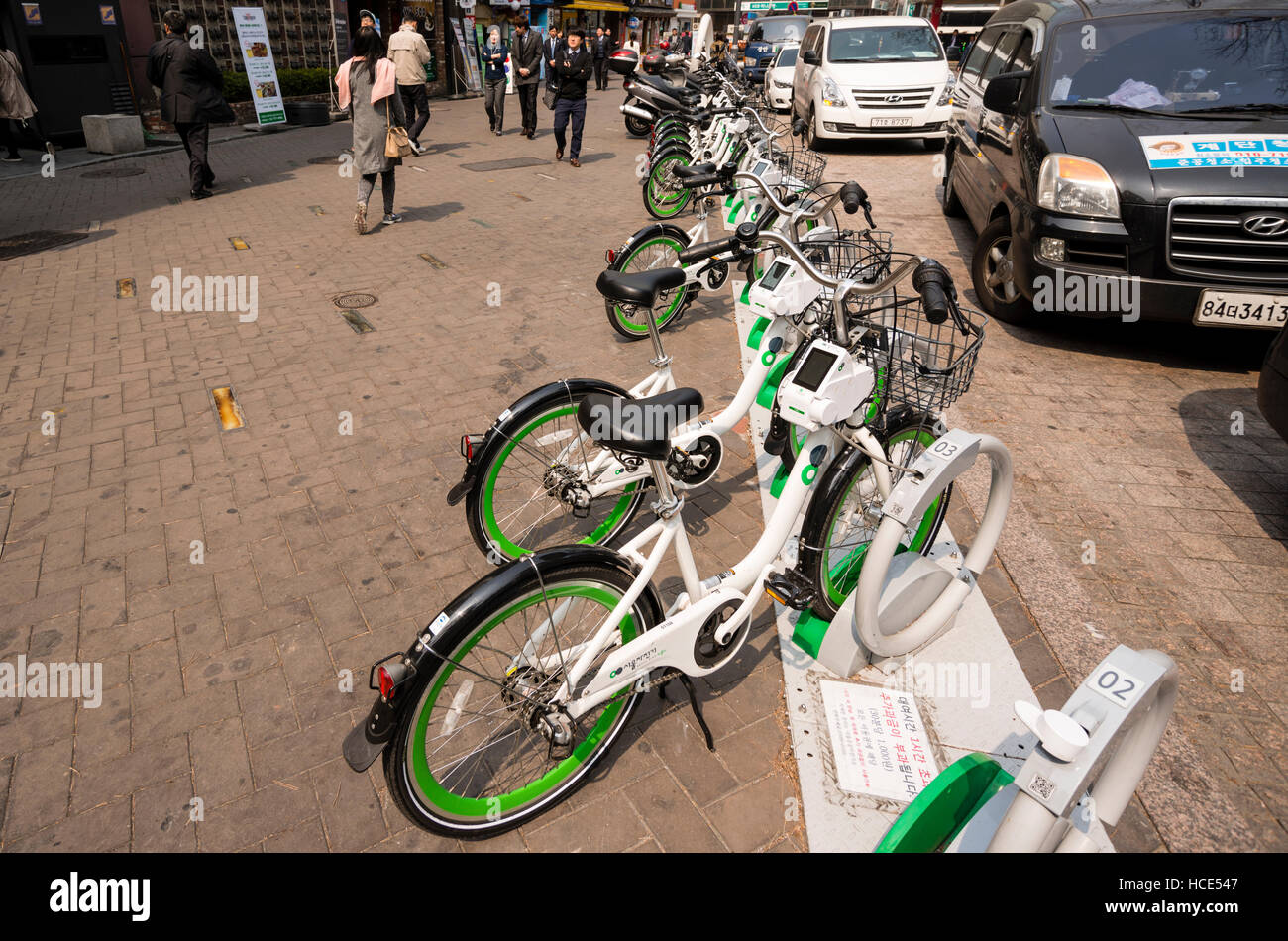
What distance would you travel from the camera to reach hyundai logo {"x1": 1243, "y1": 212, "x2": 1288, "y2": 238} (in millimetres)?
5051

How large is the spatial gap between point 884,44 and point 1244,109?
9.17 meters

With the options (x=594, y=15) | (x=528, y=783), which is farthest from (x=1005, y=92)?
(x=594, y=15)

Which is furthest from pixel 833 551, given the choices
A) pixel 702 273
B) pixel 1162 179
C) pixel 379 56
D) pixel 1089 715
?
pixel 379 56

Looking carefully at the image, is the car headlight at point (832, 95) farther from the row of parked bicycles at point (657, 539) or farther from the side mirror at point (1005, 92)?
the row of parked bicycles at point (657, 539)

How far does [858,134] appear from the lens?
42.2 feet

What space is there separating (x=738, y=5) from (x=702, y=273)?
48.2 metres

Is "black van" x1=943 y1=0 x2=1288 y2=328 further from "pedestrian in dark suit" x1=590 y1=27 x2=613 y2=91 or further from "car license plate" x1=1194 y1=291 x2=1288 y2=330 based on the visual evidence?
"pedestrian in dark suit" x1=590 y1=27 x2=613 y2=91

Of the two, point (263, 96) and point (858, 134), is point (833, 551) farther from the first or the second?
point (263, 96)

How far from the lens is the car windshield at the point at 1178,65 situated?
5773mm

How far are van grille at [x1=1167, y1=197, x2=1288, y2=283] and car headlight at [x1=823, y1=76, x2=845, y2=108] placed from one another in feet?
28.3

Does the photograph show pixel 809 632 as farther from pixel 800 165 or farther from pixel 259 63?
pixel 259 63

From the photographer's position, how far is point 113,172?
11.5 metres

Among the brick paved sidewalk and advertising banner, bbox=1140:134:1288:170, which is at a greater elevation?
advertising banner, bbox=1140:134:1288:170

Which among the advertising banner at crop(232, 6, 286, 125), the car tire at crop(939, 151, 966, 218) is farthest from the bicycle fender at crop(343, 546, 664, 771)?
the advertising banner at crop(232, 6, 286, 125)
